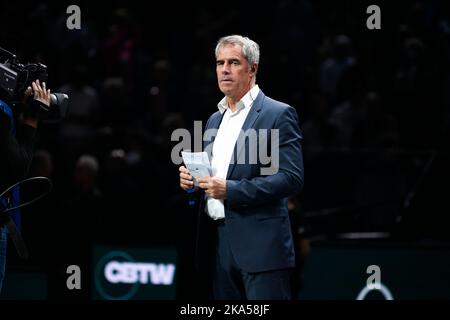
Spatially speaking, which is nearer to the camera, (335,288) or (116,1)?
(335,288)

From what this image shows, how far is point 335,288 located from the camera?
670 centimetres

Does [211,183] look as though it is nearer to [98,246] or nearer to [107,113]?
[98,246]

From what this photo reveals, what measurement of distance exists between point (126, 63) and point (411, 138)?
3.26 m

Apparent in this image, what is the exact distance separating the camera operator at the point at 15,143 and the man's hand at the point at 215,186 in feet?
2.72

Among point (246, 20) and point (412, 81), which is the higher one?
point (246, 20)

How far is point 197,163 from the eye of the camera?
412 centimetres

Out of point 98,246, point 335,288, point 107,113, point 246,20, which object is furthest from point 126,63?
point 335,288

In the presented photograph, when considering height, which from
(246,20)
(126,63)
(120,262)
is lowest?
(120,262)

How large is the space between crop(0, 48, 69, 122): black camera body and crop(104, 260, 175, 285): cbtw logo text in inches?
103

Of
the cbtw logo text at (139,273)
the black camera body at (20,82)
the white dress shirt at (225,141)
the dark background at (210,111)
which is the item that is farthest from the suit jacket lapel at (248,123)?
the cbtw logo text at (139,273)

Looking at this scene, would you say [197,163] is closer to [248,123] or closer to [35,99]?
[248,123]

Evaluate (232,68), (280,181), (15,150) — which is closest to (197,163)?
(280,181)

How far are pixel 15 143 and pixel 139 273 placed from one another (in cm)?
302

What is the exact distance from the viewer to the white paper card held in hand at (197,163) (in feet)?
13.5
